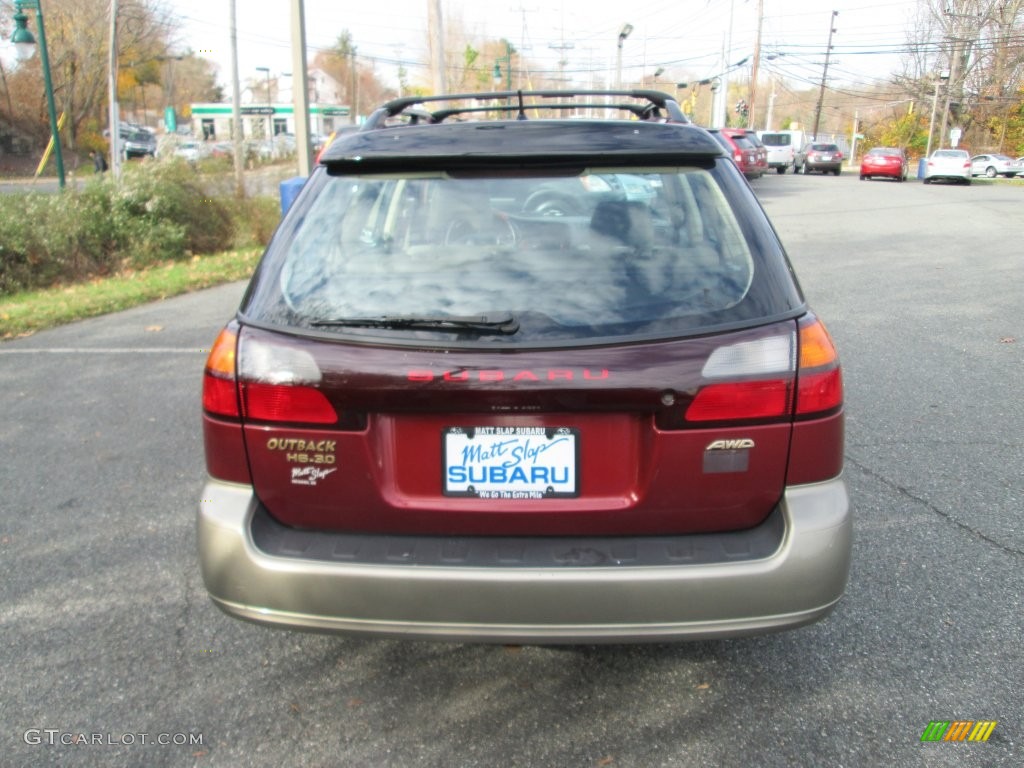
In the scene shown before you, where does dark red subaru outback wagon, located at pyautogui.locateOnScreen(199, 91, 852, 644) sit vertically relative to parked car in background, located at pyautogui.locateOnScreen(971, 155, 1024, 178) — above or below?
above

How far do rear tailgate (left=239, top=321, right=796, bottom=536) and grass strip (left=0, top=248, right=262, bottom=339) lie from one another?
269 inches

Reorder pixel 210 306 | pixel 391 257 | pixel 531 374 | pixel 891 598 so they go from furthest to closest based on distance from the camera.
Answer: pixel 210 306 → pixel 891 598 → pixel 391 257 → pixel 531 374

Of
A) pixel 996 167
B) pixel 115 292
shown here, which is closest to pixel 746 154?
pixel 115 292

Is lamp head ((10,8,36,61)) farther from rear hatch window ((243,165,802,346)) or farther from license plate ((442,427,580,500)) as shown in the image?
license plate ((442,427,580,500))

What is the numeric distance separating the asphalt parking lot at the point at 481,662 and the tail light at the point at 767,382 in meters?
0.99

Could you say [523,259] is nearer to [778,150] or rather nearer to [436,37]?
[436,37]

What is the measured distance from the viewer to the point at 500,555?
2.20 metres

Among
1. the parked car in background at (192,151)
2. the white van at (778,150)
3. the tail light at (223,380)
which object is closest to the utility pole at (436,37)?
the parked car in background at (192,151)

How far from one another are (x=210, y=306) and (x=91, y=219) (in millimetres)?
4380

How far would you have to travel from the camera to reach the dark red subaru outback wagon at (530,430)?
7.00 feet

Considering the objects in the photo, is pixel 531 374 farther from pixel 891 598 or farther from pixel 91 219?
pixel 91 219

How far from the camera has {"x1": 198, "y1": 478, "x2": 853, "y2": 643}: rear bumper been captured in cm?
213

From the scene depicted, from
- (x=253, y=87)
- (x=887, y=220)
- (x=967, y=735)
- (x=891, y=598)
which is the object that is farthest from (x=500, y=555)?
(x=253, y=87)

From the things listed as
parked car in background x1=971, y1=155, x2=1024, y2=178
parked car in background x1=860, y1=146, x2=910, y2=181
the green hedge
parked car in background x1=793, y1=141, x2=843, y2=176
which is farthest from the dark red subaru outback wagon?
parked car in background x1=971, y1=155, x2=1024, y2=178
